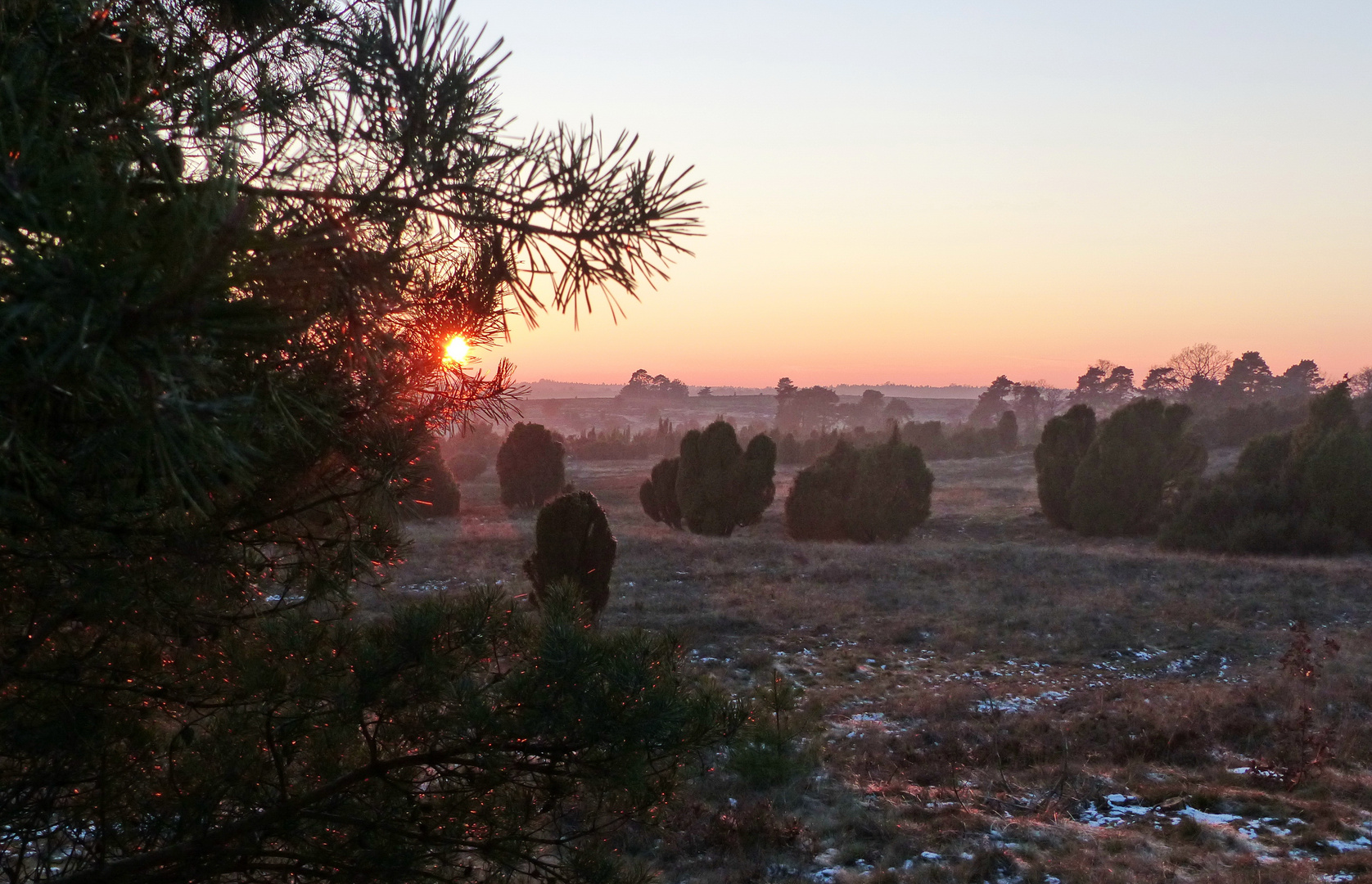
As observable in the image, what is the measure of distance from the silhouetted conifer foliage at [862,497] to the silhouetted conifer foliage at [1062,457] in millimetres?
4130

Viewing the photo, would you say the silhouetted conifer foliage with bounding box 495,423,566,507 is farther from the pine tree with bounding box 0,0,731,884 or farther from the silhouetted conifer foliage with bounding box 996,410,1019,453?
the silhouetted conifer foliage with bounding box 996,410,1019,453

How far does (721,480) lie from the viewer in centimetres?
2683

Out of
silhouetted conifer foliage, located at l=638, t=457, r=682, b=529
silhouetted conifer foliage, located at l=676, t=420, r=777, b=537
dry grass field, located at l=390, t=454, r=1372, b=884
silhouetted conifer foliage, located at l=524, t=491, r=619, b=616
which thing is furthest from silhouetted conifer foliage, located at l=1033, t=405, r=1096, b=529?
silhouetted conifer foliage, located at l=524, t=491, r=619, b=616

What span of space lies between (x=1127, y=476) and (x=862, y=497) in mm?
8151

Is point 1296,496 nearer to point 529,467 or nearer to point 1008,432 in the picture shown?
point 529,467

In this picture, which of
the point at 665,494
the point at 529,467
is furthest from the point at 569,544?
the point at 529,467

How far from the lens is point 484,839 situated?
2693mm

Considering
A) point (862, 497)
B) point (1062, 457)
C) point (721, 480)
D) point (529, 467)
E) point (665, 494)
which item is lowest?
point (665, 494)

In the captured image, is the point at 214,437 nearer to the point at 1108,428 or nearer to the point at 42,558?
the point at 42,558

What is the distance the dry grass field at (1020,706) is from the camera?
529 centimetres

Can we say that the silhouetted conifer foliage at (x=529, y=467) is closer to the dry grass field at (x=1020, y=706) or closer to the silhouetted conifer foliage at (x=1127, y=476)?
the dry grass field at (x=1020, y=706)

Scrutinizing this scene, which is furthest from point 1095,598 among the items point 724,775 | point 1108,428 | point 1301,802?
A: point 1108,428

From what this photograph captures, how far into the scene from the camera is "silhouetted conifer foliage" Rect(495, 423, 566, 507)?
31844 millimetres

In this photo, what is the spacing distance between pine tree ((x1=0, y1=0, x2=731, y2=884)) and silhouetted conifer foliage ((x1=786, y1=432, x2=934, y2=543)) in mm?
23596
